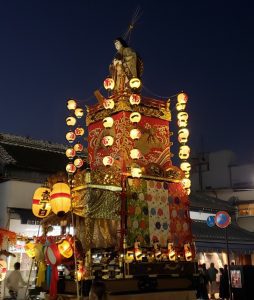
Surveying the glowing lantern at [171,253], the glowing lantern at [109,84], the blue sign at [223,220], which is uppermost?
the glowing lantern at [109,84]

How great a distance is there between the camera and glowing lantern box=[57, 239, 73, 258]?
1247 cm

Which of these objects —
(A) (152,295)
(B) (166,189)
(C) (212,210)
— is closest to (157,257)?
(A) (152,295)

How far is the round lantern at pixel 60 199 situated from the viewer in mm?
12867

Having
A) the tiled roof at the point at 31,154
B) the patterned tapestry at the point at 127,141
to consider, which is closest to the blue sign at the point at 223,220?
the patterned tapestry at the point at 127,141

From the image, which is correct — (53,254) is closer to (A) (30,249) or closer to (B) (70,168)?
(A) (30,249)

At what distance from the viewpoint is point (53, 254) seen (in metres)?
12.4

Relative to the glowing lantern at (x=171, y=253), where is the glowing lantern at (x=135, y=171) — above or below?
above

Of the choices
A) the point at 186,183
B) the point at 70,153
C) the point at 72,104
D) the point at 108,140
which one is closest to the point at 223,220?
the point at 186,183

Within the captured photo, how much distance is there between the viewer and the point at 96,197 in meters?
13.3

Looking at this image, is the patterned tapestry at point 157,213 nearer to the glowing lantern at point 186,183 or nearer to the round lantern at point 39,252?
the glowing lantern at point 186,183

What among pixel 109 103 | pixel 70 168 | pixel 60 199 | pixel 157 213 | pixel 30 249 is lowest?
pixel 30 249

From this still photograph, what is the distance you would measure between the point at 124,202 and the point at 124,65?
5.90 metres

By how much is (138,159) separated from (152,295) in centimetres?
490

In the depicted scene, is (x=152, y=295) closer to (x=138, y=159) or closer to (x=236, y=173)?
(x=138, y=159)
